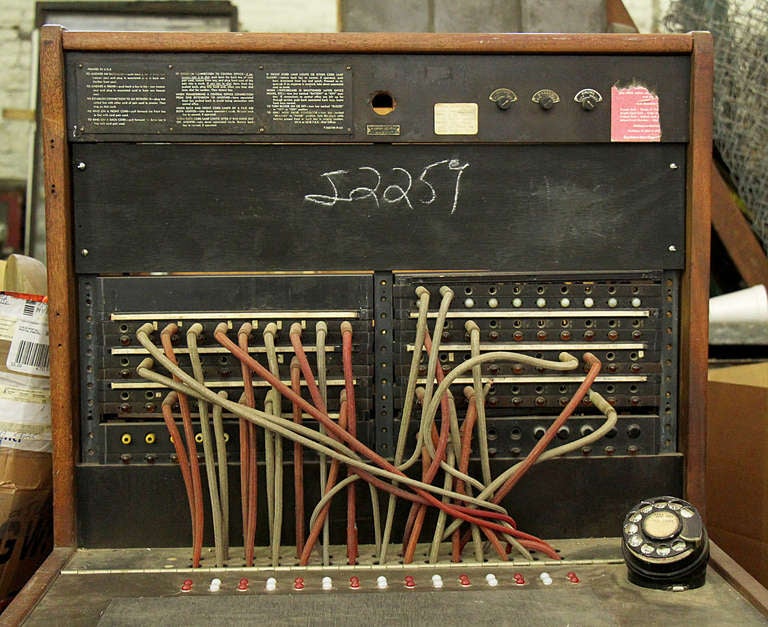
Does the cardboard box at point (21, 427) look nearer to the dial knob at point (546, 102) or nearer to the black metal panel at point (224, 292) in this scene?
the black metal panel at point (224, 292)

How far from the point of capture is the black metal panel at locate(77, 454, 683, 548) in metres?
1.54

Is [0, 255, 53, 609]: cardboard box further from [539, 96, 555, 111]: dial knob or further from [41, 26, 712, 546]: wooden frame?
[539, 96, 555, 111]: dial knob

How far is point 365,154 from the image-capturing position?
60.2 inches

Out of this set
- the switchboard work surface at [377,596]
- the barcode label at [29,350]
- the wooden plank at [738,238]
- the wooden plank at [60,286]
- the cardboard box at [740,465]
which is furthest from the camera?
the wooden plank at [738,238]

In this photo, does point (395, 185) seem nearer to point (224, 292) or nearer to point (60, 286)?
point (224, 292)

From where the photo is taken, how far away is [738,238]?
2584mm

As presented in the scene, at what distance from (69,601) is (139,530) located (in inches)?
9.4

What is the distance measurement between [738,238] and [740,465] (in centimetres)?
87

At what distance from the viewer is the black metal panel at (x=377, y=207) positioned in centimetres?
151

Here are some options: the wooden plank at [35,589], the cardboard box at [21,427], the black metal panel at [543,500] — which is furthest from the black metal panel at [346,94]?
the wooden plank at [35,589]

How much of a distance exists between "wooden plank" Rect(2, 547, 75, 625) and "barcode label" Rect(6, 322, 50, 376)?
36 cm

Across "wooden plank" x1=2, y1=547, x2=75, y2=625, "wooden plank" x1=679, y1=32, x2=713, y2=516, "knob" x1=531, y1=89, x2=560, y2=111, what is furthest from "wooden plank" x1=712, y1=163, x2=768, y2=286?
"wooden plank" x1=2, y1=547, x2=75, y2=625

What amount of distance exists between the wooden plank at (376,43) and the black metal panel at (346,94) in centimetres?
1

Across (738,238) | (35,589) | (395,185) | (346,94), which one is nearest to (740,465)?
(738,238)
